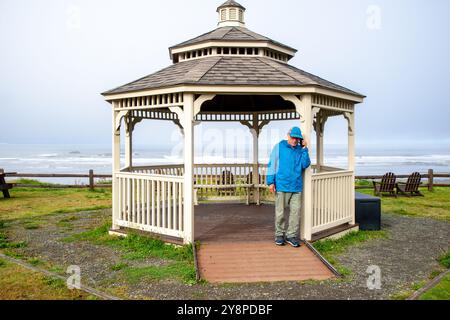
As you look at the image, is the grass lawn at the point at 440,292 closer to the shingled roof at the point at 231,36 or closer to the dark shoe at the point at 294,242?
the dark shoe at the point at 294,242

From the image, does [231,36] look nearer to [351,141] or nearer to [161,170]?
[351,141]

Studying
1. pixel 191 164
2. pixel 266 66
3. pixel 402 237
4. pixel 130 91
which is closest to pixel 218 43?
pixel 266 66

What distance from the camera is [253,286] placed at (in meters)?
5.18

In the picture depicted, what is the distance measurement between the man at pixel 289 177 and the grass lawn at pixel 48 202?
7656 mm

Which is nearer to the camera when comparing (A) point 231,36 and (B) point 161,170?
(A) point 231,36

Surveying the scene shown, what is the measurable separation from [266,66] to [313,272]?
4.42 m

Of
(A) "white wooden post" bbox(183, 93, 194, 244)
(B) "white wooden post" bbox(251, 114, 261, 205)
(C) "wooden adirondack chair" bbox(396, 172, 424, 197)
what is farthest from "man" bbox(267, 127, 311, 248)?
(C) "wooden adirondack chair" bbox(396, 172, 424, 197)

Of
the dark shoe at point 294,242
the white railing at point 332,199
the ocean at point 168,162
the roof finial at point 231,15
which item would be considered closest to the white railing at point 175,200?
the white railing at point 332,199

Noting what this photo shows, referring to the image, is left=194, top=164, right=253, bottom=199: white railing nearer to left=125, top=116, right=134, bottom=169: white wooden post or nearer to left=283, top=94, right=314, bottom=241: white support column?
left=125, top=116, right=134, bottom=169: white wooden post

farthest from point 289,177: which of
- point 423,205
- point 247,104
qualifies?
point 423,205

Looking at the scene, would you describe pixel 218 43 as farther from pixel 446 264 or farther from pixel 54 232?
pixel 446 264

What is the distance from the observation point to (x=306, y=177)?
273 inches

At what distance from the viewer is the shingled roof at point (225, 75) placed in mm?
6758

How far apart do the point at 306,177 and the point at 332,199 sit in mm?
1143
